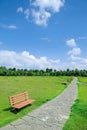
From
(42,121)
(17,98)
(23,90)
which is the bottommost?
(42,121)

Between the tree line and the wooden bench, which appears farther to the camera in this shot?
the tree line

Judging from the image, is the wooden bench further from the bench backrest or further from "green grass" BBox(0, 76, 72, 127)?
"green grass" BBox(0, 76, 72, 127)

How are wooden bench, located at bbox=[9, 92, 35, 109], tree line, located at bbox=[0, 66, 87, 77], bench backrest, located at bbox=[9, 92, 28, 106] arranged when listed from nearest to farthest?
wooden bench, located at bbox=[9, 92, 35, 109] → bench backrest, located at bbox=[9, 92, 28, 106] → tree line, located at bbox=[0, 66, 87, 77]

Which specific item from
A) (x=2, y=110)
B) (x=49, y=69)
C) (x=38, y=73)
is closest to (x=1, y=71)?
(x=38, y=73)

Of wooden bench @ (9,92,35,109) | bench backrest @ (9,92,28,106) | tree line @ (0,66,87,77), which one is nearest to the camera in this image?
wooden bench @ (9,92,35,109)

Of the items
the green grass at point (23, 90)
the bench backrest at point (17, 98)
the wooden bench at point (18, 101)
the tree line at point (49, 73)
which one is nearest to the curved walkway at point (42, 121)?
the green grass at point (23, 90)

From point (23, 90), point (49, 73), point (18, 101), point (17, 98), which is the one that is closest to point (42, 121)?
point (18, 101)

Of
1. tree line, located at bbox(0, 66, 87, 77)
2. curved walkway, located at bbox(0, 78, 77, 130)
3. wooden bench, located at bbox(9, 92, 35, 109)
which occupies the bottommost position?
curved walkway, located at bbox(0, 78, 77, 130)

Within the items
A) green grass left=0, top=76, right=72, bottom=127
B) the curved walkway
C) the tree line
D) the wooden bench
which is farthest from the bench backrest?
the tree line

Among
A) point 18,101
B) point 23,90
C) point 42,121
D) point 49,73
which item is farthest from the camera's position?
point 49,73

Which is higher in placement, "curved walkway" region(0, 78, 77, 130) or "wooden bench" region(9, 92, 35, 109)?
"wooden bench" region(9, 92, 35, 109)

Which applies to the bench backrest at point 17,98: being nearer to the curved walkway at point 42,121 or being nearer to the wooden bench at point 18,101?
the wooden bench at point 18,101

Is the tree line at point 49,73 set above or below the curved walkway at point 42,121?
above

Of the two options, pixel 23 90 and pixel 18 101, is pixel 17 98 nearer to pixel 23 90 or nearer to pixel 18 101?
pixel 18 101
